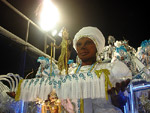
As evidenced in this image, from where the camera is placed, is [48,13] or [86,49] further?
[48,13]

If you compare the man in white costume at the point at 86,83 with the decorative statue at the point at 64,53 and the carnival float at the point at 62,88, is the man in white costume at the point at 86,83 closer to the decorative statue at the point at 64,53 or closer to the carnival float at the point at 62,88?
the carnival float at the point at 62,88

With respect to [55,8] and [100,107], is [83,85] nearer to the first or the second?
[100,107]

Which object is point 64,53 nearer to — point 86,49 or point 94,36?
point 86,49

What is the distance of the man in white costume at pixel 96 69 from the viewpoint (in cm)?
173

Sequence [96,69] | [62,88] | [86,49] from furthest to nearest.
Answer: [86,49] < [96,69] < [62,88]

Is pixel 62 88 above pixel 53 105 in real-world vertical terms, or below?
above

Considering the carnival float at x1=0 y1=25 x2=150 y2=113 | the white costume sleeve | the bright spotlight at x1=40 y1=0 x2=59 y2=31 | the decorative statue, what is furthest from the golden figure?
the bright spotlight at x1=40 y1=0 x2=59 y2=31

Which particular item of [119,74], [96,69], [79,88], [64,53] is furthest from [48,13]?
[119,74]

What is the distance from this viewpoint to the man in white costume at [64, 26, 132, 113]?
1.73 metres

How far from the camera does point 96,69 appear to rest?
2.14 meters

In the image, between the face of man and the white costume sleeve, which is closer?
the white costume sleeve

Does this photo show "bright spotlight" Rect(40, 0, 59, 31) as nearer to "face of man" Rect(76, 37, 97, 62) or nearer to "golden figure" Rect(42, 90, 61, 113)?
"face of man" Rect(76, 37, 97, 62)

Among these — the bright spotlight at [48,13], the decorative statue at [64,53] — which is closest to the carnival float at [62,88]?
the decorative statue at [64,53]

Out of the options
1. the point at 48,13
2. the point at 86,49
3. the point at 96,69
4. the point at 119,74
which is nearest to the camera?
the point at 119,74
